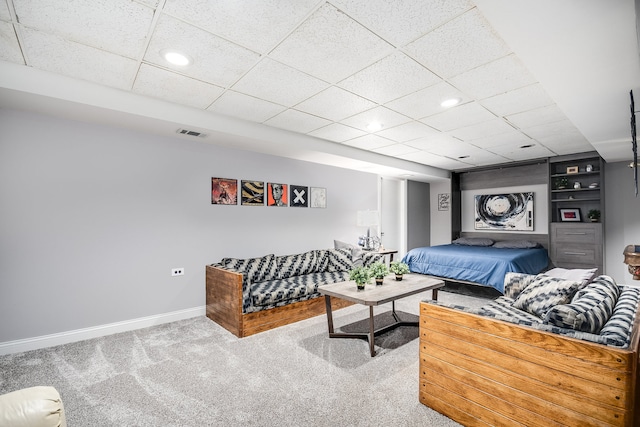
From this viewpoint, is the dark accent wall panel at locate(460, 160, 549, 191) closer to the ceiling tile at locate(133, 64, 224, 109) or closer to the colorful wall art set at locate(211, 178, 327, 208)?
the colorful wall art set at locate(211, 178, 327, 208)

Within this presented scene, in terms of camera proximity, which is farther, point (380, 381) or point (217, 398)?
point (380, 381)

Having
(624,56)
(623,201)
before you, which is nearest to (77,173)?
(624,56)

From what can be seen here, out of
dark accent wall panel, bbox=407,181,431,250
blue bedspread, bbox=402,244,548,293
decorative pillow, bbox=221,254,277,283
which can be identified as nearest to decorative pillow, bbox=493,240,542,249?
blue bedspread, bbox=402,244,548,293

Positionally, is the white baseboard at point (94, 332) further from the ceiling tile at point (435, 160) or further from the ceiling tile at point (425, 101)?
the ceiling tile at point (435, 160)

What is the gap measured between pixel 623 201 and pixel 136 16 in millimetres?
7552

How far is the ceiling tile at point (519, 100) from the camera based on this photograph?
2859mm

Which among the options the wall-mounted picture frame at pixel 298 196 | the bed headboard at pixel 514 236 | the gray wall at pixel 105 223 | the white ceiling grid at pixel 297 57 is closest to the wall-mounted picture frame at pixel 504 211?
the bed headboard at pixel 514 236

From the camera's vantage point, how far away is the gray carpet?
196cm

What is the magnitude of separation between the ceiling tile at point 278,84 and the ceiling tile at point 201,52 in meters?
0.10

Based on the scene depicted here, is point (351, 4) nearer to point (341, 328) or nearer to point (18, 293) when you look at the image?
point (341, 328)

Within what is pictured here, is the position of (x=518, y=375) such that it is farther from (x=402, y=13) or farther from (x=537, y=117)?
(x=537, y=117)

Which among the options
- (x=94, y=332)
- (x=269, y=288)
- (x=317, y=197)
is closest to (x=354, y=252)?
(x=317, y=197)

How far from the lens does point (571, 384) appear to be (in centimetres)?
144

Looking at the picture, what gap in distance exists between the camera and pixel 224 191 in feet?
13.9
